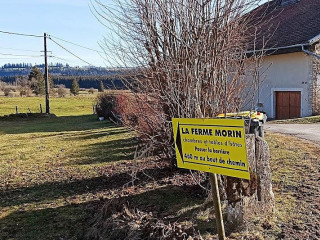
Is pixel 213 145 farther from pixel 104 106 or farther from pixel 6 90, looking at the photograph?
pixel 6 90

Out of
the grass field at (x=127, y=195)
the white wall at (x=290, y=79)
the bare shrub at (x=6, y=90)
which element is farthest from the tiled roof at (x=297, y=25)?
the bare shrub at (x=6, y=90)

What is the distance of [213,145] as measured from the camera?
2715mm

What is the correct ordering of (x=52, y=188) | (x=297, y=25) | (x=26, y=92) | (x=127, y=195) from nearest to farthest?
(x=127, y=195)
(x=52, y=188)
(x=297, y=25)
(x=26, y=92)

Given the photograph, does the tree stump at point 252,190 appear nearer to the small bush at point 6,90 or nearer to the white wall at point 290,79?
the white wall at point 290,79

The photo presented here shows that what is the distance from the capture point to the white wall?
15.2 m

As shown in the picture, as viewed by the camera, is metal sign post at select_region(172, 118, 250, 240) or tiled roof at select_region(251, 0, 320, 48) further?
tiled roof at select_region(251, 0, 320, 48)

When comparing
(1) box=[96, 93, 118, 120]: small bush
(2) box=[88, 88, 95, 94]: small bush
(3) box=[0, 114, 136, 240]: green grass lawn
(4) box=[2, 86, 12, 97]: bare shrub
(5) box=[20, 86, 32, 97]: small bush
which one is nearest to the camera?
(3) box=[0, 114, 136, 240]: green grass lawn

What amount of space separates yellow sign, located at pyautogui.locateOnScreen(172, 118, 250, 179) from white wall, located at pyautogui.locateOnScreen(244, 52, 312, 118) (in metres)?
12.2

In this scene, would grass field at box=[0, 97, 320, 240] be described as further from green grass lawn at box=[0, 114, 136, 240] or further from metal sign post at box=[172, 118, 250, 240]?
metal sign post at box=[172, 118, 250, 240]

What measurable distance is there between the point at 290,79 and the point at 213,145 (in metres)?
14.7

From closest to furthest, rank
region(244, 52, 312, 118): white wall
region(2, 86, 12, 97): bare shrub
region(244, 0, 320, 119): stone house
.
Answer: region(244, 0, 320, 119): stone house → region(244, 52, 312, 118): white wall → region(2, 86, 12, 97): bare shrub

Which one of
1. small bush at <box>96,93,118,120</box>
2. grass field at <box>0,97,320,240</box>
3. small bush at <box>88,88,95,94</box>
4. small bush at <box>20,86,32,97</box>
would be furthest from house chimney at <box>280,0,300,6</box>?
small bush at <box>20,86,32,97</box>

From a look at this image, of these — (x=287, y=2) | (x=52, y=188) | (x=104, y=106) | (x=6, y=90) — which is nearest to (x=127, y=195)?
(x=52, y=188)

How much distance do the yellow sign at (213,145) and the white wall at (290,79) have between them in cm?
1219
